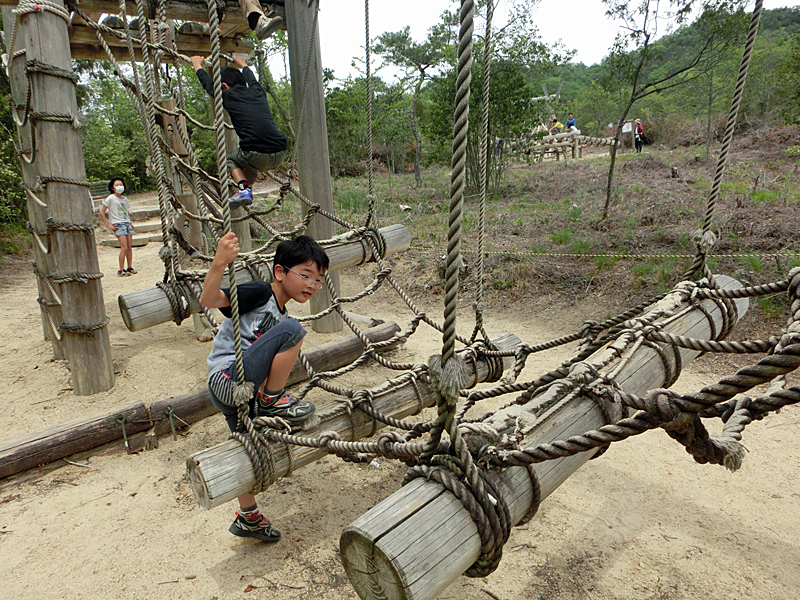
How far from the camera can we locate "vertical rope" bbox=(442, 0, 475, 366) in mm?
1110

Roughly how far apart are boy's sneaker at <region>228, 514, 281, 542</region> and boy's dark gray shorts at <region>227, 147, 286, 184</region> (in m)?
3.08

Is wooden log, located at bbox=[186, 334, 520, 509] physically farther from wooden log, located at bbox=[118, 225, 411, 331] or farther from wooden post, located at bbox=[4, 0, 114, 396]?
wooden post, located at bbox=[4, 0, 114, 396]

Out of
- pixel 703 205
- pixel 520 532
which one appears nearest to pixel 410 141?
pixel 703 205

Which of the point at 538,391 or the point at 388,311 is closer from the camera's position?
the point at 538,391

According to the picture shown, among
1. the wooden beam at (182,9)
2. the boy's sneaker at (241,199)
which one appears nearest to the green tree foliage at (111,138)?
the wooden beam at (182,9)

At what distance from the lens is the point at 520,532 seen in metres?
2.40

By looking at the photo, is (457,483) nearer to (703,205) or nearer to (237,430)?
(237,430)

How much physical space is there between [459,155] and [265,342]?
1192 mm

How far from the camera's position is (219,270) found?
1908 mm

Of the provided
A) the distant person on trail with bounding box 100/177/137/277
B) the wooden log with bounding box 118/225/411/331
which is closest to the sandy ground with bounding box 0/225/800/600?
the wooden log with bounding box 118/225/411/331

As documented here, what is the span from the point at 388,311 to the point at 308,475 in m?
3.45

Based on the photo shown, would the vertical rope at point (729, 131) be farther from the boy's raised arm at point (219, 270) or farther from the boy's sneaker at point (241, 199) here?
the boy's sneaker at point (241, 199)

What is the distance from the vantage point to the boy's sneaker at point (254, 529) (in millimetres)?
2273

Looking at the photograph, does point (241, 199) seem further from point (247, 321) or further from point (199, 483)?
point (199, 483)
